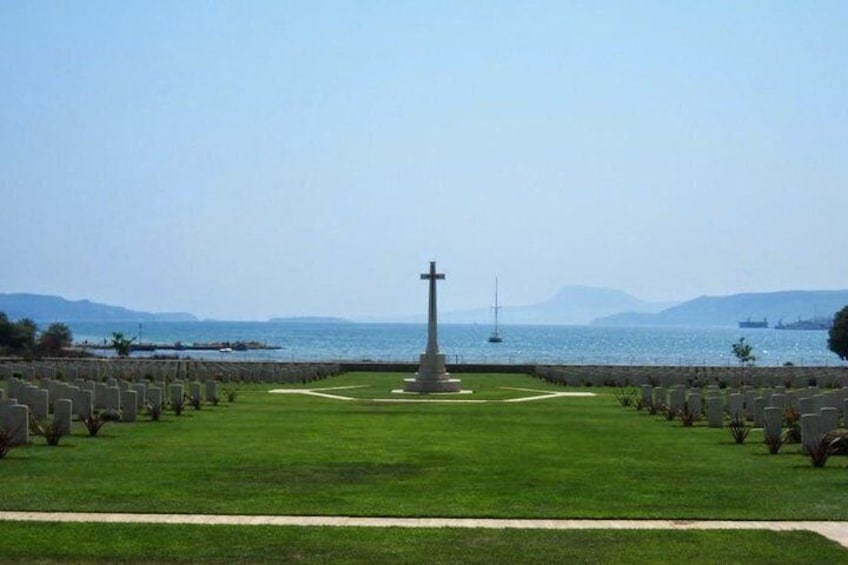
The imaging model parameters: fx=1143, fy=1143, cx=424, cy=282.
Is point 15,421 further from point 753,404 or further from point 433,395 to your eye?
point 433,395

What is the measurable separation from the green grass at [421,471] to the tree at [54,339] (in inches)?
2019

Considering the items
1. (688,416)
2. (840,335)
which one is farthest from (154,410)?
(840,335)

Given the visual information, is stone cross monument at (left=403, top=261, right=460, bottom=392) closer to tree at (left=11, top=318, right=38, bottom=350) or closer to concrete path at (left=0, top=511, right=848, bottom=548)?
concrete path at (left=0, top=511, right=848, bottom=548)

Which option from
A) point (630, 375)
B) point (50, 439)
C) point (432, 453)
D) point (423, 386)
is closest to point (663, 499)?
point (432, 453)

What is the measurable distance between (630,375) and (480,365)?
47.4ft

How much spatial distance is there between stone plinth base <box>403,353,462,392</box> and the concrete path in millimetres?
27959

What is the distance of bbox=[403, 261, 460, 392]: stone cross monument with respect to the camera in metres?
39.6

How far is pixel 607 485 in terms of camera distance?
14.0 metres

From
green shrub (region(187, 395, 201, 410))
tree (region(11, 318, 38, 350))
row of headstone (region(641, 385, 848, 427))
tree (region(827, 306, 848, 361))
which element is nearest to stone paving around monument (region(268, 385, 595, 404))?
green shrub (region(187, 395, 201, 410))

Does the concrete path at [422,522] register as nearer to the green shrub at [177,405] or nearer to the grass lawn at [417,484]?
the grass lawn at [417,484]

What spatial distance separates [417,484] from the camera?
13969 millimetres

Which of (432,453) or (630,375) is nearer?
(432,453)

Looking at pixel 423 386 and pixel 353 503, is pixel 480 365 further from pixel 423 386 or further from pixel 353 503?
pixel 353 503

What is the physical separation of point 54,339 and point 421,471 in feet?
211
